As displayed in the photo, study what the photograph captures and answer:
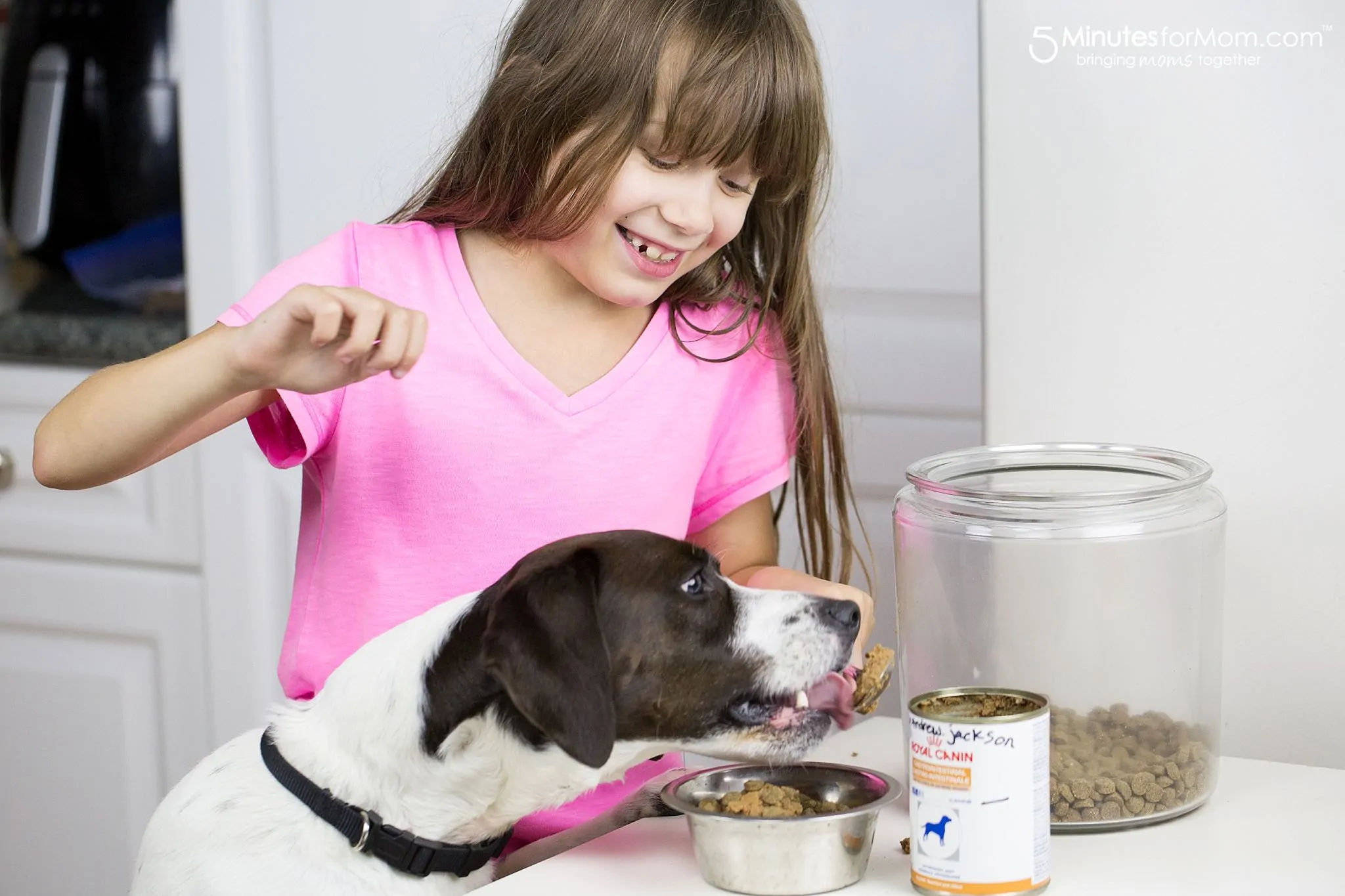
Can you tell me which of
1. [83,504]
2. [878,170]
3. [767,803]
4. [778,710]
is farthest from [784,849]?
[83,504]

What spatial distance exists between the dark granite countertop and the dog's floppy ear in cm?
149

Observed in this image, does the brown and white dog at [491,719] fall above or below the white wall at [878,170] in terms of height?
below

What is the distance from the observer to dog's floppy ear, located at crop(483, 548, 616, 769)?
3.11ft

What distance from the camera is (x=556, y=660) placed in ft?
3.15

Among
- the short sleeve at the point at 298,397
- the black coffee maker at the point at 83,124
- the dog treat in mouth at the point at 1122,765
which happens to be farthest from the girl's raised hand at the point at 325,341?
the black coffee maker at the point at 83,124

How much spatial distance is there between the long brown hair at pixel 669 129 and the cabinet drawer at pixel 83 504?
37.8 inches

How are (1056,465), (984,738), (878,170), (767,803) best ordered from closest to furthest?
1. (984,738)
2. (767,803)
3. (1056,465)
4. (878,170)

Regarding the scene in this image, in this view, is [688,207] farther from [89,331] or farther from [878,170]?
[89,331]

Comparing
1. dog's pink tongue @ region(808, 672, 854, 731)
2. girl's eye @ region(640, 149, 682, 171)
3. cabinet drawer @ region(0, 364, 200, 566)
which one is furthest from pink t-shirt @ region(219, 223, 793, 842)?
cabinet drawer @ region(0, 364, 200, 566)

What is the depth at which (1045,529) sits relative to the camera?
107 centimetres

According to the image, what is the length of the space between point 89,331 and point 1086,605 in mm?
1778

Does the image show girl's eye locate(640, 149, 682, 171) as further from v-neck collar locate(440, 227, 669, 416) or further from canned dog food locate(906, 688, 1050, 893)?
canned dog food locate(906, 688, 1050, 893)

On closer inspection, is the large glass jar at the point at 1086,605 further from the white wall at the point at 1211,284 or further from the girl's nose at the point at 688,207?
the girl's nose at the point at 688,207

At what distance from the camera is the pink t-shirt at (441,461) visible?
136 cm
